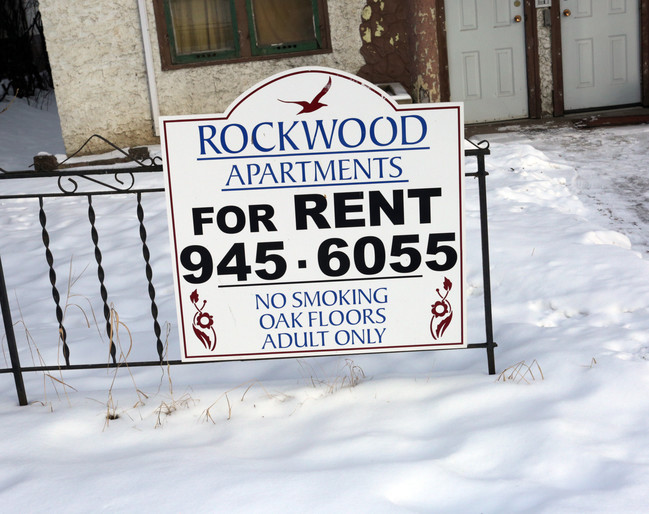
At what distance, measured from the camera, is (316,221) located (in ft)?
8.63

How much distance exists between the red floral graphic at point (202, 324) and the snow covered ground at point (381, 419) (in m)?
0.27

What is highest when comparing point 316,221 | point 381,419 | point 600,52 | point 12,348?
point 600,52

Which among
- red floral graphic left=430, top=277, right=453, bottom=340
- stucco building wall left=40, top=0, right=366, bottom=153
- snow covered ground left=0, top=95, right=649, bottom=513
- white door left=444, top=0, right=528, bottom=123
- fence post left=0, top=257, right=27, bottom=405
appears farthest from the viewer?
white door left=444, top=0, right=528, bottom=123

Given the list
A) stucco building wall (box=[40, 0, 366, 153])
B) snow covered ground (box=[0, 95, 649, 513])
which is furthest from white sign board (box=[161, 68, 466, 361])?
stucco building wall (box=[40, 0, 366, 153])

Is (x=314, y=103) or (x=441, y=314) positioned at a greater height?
(x=314, y=103)

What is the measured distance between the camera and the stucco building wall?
8.04 metres

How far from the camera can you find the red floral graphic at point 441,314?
2.68 metres

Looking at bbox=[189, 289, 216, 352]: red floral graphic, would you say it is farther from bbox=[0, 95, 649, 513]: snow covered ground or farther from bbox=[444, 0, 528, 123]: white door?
bbox=[444, 0, 528, 123]: white door

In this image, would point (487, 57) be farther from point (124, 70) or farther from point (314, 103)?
point (314, 103)

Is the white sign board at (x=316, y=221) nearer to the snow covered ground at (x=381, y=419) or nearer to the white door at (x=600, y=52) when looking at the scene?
the snow covered ground at (x=381, y=419)

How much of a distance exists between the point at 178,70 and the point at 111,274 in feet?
14.0

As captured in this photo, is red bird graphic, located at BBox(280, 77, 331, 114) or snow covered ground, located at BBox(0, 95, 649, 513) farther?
red bird graphic, located at BBox(280, 77, 331, 114)

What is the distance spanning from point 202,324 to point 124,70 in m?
6.24

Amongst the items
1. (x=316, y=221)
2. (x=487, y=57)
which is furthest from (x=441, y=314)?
(x=487, y=57)
